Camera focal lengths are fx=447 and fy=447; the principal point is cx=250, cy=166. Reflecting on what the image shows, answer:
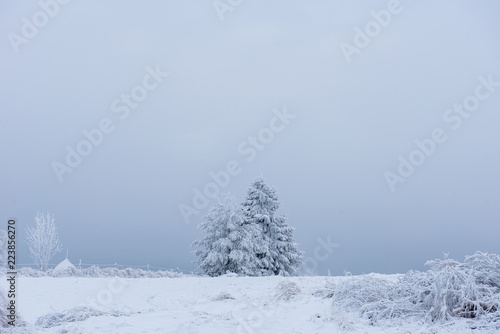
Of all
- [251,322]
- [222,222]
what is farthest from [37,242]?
[251,322]

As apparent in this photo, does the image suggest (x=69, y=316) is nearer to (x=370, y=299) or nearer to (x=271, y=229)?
(x=370, y=299)

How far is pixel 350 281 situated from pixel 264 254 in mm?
20003

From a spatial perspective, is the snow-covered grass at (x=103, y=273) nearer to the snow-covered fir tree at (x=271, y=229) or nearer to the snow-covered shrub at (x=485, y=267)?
the snow-covered fir tree at (x=271, y=229)

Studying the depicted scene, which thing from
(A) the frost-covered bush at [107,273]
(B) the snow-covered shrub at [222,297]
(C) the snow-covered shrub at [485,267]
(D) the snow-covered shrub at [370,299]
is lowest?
(A) the frost-covered bush at [107,273]

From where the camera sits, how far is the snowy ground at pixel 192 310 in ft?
27.2

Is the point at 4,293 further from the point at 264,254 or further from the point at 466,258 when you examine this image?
the point at 264,254

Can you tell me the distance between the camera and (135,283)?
16.4m

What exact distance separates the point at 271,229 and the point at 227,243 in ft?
16.0

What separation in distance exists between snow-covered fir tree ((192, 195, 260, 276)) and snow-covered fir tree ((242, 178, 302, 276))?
1350mm

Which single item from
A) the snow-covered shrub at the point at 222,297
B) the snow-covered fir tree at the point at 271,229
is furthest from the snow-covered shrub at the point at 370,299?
the snow-covered fir tree at the point at 271,229

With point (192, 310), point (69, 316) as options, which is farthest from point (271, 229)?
point (69, 316)

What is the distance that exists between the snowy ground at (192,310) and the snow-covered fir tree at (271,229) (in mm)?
14581

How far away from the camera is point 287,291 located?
11172 mm
